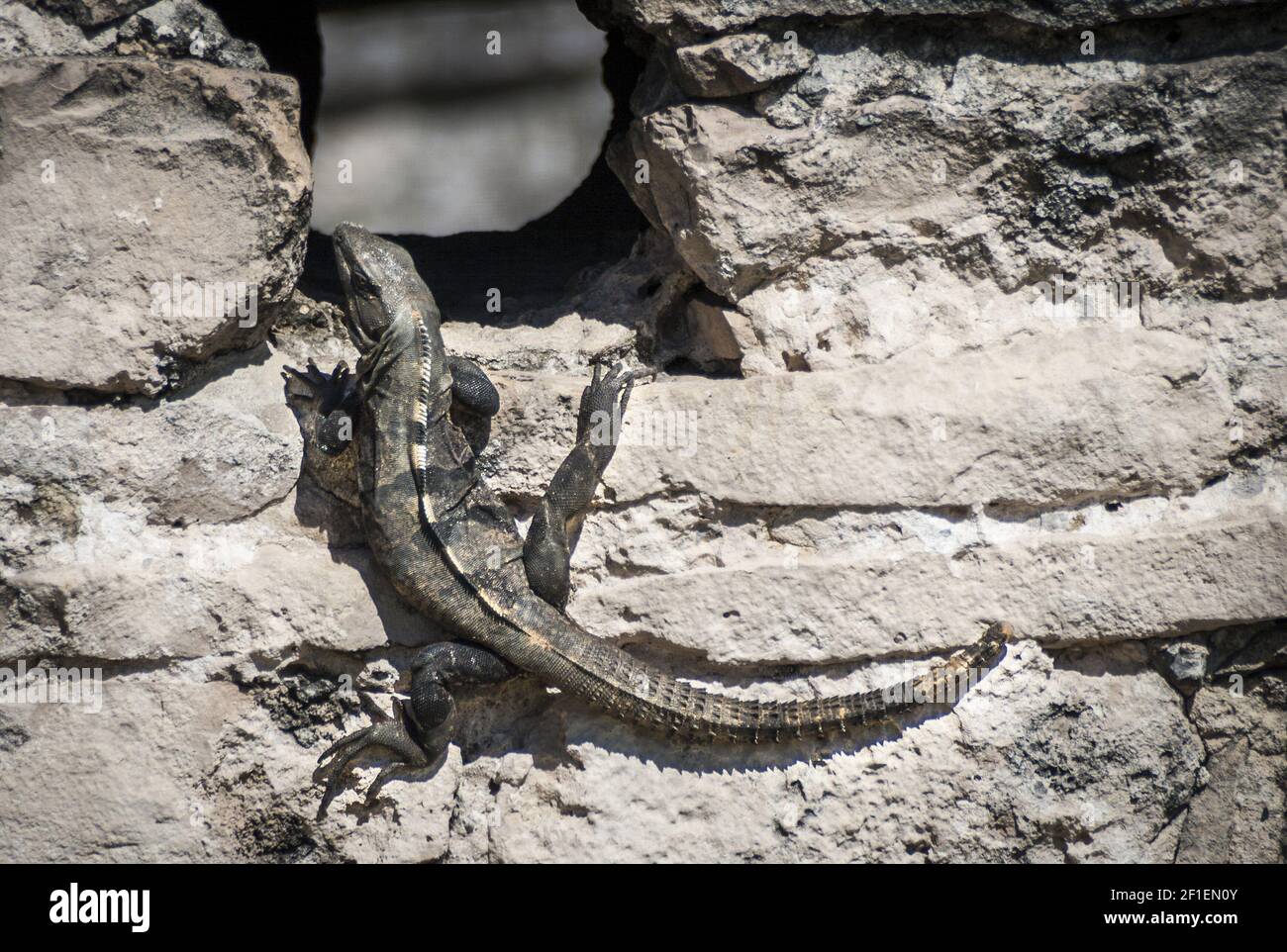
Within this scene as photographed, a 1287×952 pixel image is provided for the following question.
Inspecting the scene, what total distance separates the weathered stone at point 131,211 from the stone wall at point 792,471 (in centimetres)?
2

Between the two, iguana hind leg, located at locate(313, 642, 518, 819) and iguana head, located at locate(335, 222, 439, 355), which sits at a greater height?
iguana head, located at locate(335, 222, 439, 355)

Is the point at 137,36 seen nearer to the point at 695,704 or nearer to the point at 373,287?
the point at 373,287

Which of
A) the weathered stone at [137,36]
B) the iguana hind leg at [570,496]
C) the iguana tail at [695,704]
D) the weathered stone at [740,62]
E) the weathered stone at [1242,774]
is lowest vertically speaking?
the weathered stone at [1242,774]

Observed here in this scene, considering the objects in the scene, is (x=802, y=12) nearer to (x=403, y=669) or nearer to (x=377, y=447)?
(x=377, y=447)

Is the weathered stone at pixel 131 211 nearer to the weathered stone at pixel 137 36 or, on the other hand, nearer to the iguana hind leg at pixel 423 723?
the weathered stone at pixel 137 36

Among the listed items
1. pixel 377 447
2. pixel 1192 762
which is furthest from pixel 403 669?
pixel 1192 762

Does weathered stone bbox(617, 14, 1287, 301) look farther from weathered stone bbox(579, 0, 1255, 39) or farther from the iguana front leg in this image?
the iguana front leg

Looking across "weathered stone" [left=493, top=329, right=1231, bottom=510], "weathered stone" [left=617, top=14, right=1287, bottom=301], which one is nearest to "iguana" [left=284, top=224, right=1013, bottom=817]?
"weathered stone" [left=493, top=329, right=1231, bottom=510]

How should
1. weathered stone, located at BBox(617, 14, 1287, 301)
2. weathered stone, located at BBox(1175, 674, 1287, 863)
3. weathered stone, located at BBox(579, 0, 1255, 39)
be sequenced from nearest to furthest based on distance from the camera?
weathered stone, located at BBox(579, 0, 1255, 39)
weathered stone, located at BBox(617, 14, 1287, 301)
weathered stone, located at BBox(1175, 674, 1287, 863)

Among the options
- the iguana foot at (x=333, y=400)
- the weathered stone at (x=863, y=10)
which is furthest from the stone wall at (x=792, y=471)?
the iguana foot at (x=333, y=400)

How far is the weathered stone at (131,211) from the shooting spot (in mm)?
3672

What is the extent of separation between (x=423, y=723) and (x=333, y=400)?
3.91 ft

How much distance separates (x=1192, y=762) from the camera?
419 cm

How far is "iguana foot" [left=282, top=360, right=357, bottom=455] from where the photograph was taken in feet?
13.2
